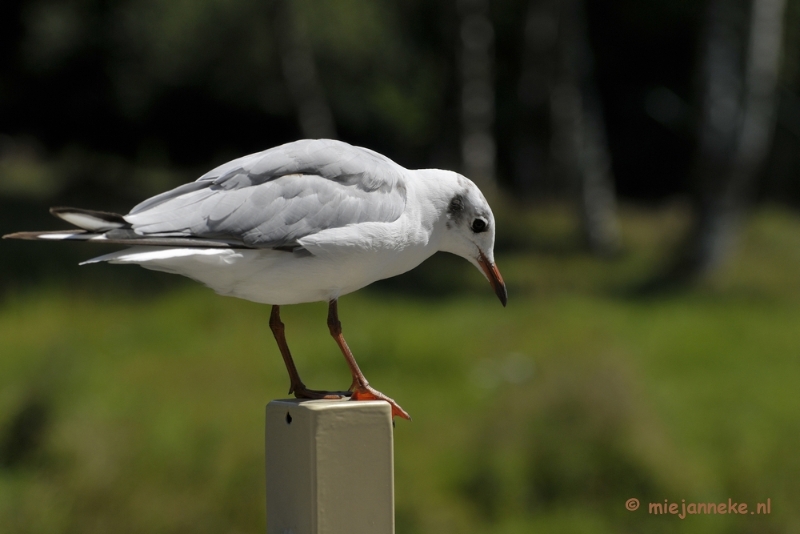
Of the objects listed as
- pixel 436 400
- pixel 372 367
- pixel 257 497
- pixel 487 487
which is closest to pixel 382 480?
pixel 257 497

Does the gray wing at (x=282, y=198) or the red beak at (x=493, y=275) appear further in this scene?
the red beak at (x=493, y=275)

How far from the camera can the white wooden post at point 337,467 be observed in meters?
2.35

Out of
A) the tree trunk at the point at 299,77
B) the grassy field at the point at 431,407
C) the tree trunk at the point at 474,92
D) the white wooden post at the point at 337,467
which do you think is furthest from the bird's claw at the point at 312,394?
the tree trunk at the point at 474,92

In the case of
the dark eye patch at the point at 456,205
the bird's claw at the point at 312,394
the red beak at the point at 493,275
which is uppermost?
the dark eye patch at the point at 456,205

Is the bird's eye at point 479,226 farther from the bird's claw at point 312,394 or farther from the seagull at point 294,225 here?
the bird's claw at point 312,394

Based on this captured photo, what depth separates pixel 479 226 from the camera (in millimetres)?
2840

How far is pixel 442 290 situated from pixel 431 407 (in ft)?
11.8

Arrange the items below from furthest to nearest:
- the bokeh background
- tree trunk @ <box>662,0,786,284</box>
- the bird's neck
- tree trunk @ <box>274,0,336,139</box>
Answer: tree trunk @ <box>274,0,336,139</box> → tree trunk @ <box>662,0,786,284</box> → the bokeh background → the bird's neck

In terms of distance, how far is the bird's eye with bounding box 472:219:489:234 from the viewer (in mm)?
2828

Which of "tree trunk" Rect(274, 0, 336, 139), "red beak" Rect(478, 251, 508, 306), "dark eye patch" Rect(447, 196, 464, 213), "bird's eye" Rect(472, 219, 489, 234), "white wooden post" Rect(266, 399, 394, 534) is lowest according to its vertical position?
"white wooden post" Rect(266, 399, 394, 534)

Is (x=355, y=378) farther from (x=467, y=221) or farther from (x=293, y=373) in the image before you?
(x=467, y=221)

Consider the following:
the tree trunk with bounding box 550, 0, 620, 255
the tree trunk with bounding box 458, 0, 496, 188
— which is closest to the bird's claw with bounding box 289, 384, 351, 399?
the tree trunk with bounding box 550, 0, 620, 255

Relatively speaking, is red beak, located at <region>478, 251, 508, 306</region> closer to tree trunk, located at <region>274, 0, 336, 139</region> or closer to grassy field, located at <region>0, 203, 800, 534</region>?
grassy field, located at <region>0, 203, 800, 534</region>

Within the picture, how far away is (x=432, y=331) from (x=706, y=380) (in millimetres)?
2385
